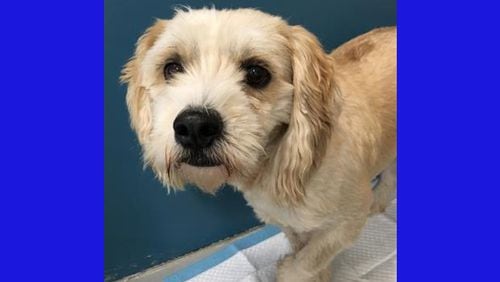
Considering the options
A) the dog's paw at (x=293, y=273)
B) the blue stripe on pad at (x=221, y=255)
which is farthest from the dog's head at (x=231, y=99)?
the blue stripe on pad at (x=221, y=255)

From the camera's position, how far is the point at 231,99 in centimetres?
122

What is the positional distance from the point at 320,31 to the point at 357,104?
0.47 meters

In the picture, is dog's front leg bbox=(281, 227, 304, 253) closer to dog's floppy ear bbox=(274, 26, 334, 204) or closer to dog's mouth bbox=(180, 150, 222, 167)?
dog's floppy ear bbox=(274, 26, 334, 204)

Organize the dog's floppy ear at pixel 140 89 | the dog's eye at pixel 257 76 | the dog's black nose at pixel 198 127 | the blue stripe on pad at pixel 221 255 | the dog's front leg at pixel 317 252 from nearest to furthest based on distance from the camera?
the dog's black nose at pixel 198 127
the dog's eye at pixel 257 76
the dog's floppy ear at pixel 140 89
the dog's front leg at pixel 317 252
the blue stripe on pad at pixel 221 255

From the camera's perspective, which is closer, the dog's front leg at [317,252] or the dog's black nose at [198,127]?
the dog's black nose at [198,127]

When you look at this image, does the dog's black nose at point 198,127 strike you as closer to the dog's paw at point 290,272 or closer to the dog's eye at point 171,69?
the dog's eye at point 171,69

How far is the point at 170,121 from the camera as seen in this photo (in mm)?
1214

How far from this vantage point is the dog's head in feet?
3.92

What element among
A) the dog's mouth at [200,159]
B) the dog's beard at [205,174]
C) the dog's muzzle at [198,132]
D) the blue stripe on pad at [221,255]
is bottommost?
the blue stripe on pad at [221,255]

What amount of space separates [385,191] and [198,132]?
1301mm

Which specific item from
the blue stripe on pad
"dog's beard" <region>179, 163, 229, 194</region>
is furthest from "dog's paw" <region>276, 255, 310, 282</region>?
"dog's beard" <region>179, 163, 229, 194</region>

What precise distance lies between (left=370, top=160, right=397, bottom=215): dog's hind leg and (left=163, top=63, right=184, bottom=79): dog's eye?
1.19 meters

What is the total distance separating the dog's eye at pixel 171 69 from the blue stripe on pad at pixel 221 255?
3.29 feet

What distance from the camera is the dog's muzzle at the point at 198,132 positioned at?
3.74 feet
